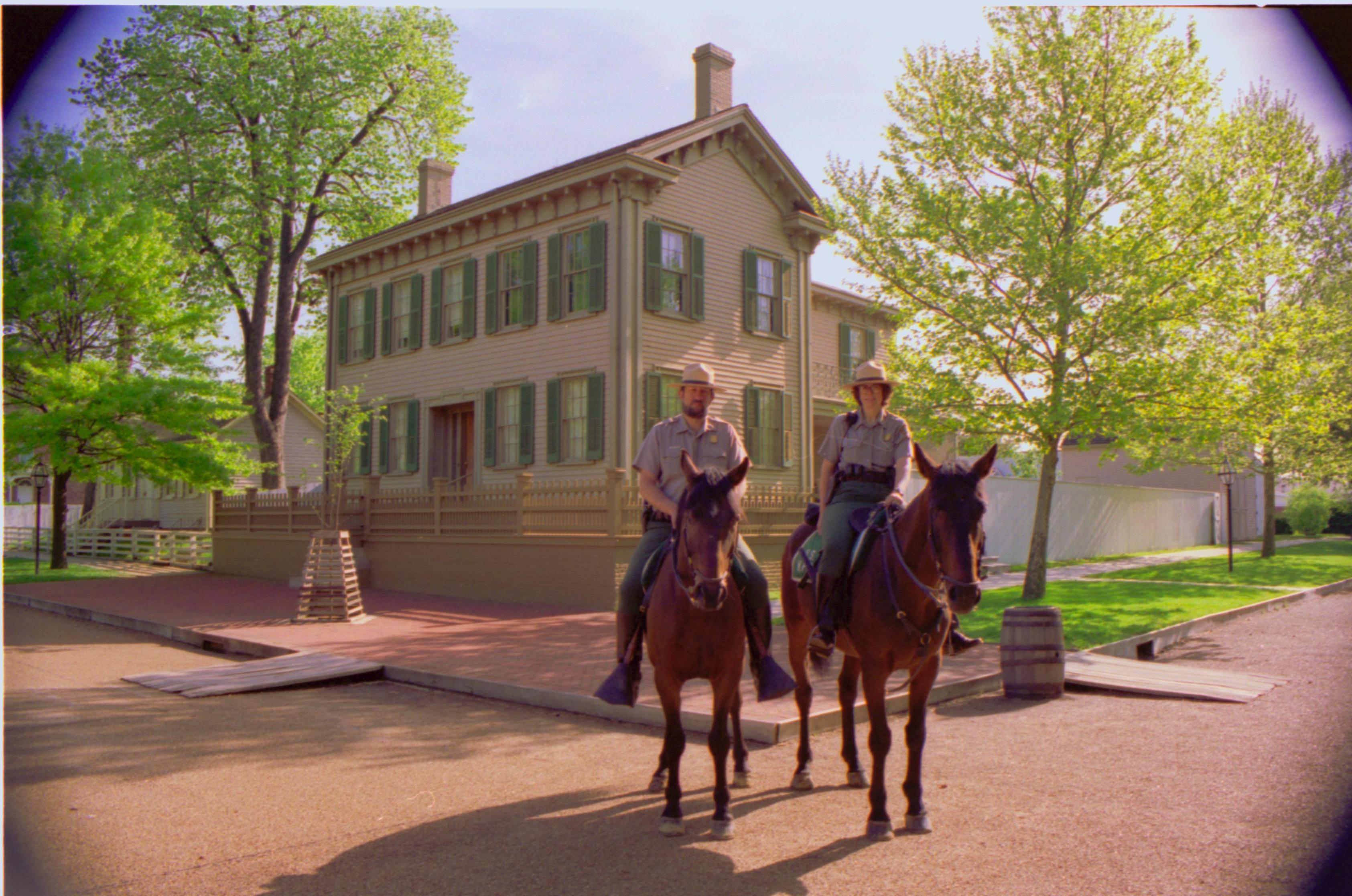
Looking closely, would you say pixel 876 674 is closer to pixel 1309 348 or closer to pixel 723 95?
pixel 1309 348

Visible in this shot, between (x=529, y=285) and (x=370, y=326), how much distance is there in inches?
262

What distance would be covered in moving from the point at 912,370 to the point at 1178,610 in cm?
555

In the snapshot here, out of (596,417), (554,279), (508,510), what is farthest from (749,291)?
(508,510)

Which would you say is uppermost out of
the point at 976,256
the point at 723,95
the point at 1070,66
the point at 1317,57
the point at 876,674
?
the point at 723,95

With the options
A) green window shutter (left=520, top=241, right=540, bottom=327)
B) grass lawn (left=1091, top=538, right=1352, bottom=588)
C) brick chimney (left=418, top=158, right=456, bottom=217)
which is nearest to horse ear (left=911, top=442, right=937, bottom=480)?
green window shutter (left=520, top=241, right=540, bottom=327)

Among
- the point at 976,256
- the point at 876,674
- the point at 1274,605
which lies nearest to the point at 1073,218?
the point at 976,256

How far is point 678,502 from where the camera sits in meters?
5.30

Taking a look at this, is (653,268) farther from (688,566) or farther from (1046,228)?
(688,566)

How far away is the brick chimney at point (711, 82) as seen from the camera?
73.9 ft

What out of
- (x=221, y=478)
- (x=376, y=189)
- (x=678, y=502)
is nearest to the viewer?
(x=678, y=502)

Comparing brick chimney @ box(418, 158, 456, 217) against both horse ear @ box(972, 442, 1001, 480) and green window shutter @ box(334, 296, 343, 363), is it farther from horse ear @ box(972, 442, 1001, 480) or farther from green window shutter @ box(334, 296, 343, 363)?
horse ear @ box(972, 442, 1001, 480)

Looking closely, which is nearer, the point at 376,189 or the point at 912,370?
the point at 912,370

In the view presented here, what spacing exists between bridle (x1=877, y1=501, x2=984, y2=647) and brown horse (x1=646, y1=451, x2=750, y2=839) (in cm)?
86

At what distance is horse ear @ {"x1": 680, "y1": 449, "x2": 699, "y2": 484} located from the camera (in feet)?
15.9
